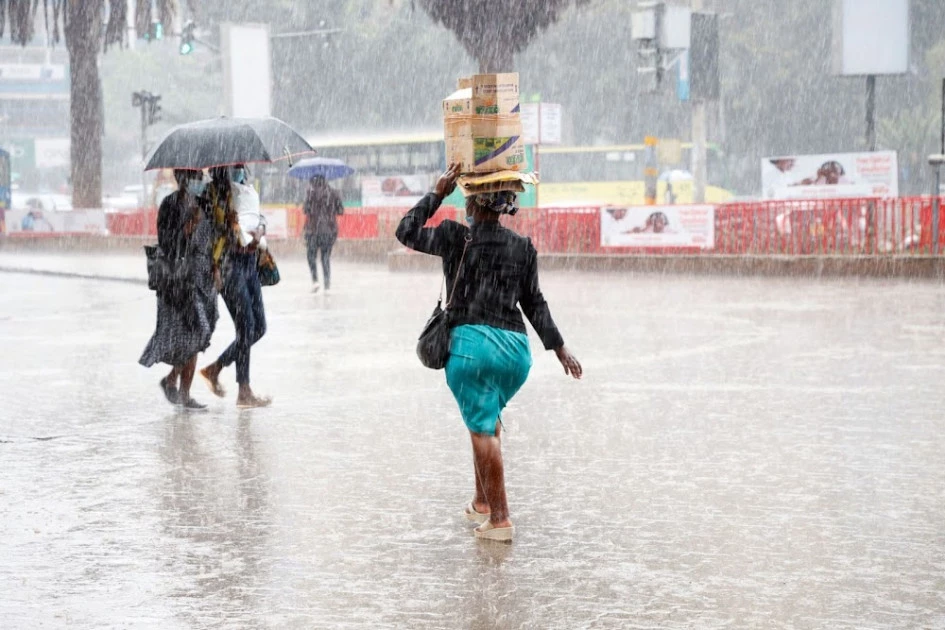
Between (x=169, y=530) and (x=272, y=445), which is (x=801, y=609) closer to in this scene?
(x=169, y=530)

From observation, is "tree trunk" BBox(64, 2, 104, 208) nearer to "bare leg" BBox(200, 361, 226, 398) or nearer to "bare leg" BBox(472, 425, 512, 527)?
"bare leg" BBox(200, 361, 226, 398)

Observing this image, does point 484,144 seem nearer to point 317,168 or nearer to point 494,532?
point 494,532

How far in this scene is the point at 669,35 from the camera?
25062mm

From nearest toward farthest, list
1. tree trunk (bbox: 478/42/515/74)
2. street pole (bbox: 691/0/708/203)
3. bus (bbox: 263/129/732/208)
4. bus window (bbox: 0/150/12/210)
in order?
tree trunk (bbox: 478/42/515/74) < street pole (bbox: 691/0/708/203) < bus (bbox: 263/129/732/208) < bus window (bbox: 0/150/12/210)

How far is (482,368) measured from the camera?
212 inches

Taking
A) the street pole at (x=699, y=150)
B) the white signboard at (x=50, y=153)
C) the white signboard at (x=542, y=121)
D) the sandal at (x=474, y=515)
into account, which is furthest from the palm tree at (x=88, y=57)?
the white signboard at (x=50, y=153)

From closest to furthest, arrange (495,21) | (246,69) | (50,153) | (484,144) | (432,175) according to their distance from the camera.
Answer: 1. (484,144)
2. (495,21)
3. (246,69)
4. (432,175)
5. (50,153)

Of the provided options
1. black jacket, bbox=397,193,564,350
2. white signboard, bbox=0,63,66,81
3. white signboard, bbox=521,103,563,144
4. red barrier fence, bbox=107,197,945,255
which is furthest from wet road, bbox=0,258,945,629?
white signboard, bbox=0,63,66,81

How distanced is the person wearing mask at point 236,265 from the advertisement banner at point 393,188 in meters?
33.2

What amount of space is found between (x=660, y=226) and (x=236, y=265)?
1567cm

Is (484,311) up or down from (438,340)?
up

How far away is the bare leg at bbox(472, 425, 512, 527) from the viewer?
542 cm

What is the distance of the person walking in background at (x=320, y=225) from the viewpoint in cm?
1947

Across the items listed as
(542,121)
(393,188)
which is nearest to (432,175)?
(393,188)
